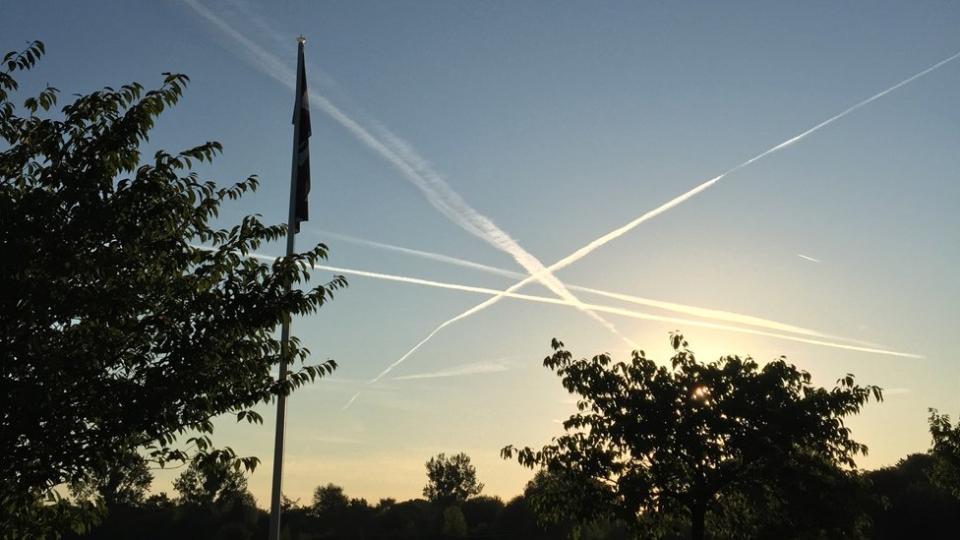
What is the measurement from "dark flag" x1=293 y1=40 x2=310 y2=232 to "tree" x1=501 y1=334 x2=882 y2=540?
1101 centimetres

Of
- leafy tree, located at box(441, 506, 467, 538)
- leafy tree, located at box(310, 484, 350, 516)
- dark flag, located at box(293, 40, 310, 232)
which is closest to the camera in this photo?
dark flag, located at box(293, 40, 310, 232)

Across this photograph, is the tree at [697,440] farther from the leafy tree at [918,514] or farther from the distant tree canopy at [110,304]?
the leafy tree at [918,514]

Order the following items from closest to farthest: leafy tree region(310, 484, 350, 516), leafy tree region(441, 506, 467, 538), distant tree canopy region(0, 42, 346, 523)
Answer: distant tree canopy region(0, 42, 346, 523) < leafy tree region(441, 506, 467, 538) < leafy tree region(310, 484, 350, 516)

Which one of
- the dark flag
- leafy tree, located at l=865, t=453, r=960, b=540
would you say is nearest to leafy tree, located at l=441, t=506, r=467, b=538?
leafy tree, located at l=865, t=453, r=960, b=540

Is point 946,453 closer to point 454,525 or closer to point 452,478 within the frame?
point 454,525

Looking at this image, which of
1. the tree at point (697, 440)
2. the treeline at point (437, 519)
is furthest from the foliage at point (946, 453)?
the tree at point (697, 440)

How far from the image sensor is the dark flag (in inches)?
751

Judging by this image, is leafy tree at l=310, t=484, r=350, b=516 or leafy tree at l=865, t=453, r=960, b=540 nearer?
leafy tree at l=865, t=453, r=960, b=540

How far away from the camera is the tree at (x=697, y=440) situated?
24.1 m

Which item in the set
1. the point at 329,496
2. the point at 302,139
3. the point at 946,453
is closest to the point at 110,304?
the point at 302,139

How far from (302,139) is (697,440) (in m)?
14.8

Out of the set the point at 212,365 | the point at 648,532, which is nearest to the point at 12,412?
the point at 212,365

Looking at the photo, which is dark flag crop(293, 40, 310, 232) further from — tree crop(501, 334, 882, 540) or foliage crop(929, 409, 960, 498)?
foliage crop(929, 409, 960, 498)

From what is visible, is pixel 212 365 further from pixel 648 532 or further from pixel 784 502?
pixel 784 502
